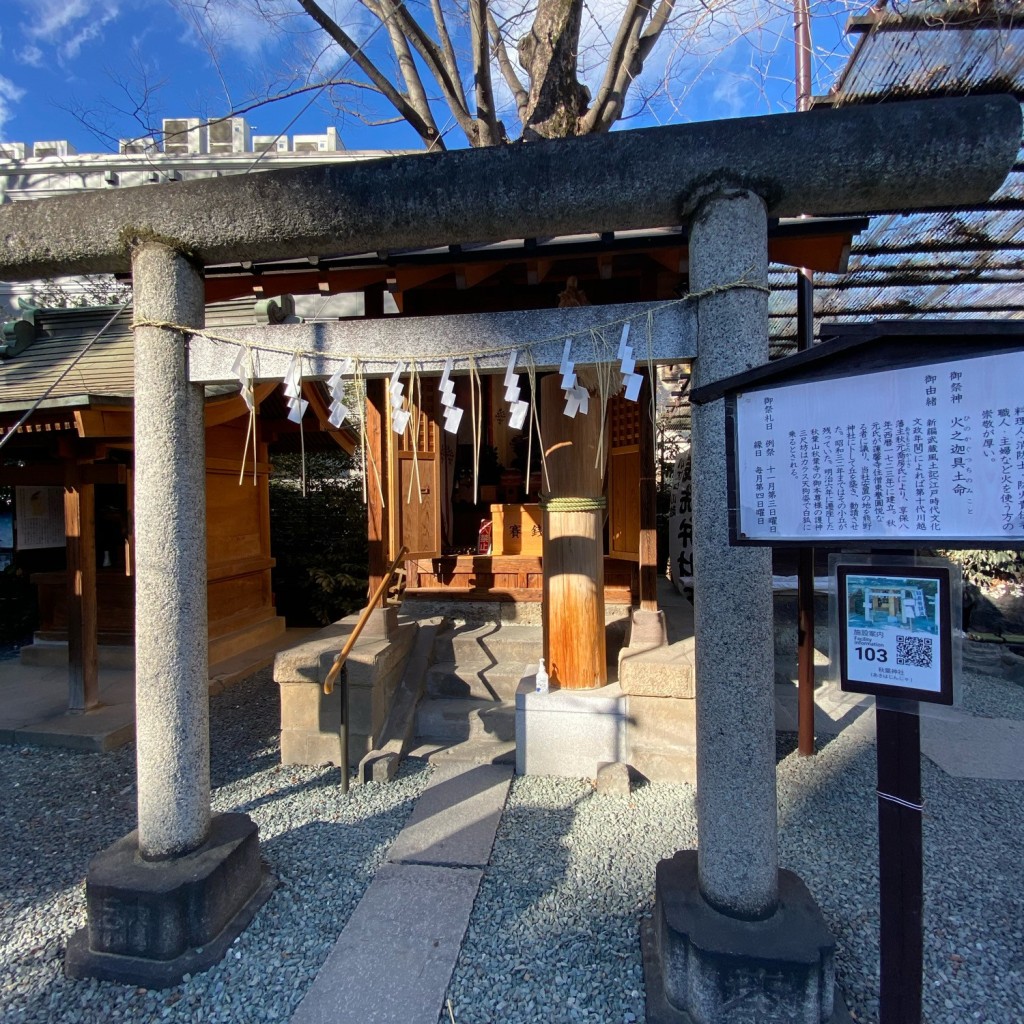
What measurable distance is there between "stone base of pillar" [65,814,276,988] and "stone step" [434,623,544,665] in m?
3.00

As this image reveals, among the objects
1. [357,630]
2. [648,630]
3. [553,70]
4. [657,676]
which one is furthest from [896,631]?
[553,70]

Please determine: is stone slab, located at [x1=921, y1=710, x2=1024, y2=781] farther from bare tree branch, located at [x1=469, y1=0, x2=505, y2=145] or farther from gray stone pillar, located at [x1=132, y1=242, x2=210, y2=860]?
bare tree branch, located at [x1=469, y1=0, x2=505, y2=145]

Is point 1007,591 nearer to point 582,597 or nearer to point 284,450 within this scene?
point 582,597

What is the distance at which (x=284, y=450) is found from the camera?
376 inches

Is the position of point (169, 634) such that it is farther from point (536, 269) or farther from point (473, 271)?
point (536, 269)

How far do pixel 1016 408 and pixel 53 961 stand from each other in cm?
438

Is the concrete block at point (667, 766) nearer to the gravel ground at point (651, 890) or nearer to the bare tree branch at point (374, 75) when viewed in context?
the gravel ground at point (651, 890)

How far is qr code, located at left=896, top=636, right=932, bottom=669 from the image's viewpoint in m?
1.84

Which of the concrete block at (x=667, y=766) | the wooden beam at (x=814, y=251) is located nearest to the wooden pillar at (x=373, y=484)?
the concrete block at (x=667, y=766)

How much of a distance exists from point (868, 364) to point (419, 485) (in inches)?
183

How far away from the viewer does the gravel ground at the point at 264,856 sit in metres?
2.50

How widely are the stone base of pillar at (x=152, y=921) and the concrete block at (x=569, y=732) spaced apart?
221cm

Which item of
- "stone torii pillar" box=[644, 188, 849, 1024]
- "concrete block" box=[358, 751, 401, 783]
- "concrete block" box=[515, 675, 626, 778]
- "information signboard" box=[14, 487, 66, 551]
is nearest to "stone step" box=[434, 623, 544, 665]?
"concrete block" box=[515, 675, 626, 778]

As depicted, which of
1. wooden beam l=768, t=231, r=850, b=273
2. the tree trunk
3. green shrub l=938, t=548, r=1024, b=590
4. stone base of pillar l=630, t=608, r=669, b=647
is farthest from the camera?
green shrub l=938, t=548, r=1024, b=590
